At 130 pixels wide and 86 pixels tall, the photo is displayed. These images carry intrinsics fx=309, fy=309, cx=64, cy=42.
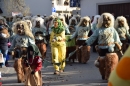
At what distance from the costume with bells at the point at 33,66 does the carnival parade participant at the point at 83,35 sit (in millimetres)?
4164

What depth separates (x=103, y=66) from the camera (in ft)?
25.9

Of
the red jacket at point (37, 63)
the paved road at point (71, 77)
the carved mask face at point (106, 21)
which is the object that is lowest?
the paved road at point (71, 77)

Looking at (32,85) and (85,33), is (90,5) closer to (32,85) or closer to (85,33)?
(85,33)

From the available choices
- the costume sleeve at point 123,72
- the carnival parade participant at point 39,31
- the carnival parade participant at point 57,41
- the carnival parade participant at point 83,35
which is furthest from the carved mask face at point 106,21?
the costume sleeve at point 123,72

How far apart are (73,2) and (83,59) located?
621 inches

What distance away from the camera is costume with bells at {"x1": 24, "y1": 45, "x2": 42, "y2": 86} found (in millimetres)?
7051

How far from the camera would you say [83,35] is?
458 inches

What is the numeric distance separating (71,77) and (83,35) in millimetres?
2844

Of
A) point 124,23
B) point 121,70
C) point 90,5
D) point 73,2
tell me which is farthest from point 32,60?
point 73,2

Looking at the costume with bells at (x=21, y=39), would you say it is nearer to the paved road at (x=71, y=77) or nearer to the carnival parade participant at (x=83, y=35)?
the paved road at (x=71, y=77)

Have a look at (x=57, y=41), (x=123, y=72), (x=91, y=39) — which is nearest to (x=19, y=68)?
(x=57, y=41)

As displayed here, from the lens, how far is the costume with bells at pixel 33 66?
23.1 feet

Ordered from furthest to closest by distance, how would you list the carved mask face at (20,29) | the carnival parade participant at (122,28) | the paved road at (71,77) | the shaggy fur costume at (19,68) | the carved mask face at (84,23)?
1. the carved mask face at (84,23)
2. the carnival parade participant at (122,28)
3. the paved road at (71,77)
4. the shaggy fur costume at (19,68)
5. the carved mask face at (20,29)

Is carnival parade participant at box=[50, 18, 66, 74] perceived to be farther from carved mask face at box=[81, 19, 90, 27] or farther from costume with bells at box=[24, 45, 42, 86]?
costume with bells at box=[24, 45, 42, 86]
